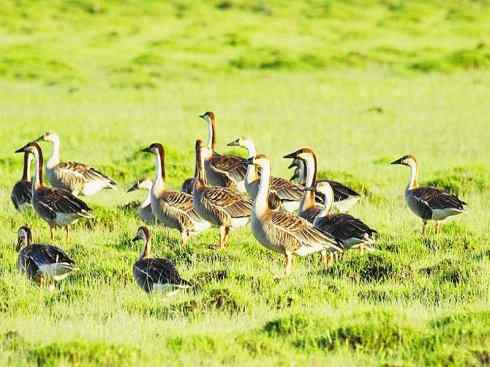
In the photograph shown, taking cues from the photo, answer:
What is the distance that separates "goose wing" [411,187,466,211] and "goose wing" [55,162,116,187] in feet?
16.6

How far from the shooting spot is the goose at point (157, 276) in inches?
381

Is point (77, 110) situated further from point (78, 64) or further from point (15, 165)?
point (78, 64)

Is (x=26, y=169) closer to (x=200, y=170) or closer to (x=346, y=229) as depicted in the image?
(x=200, y=170)

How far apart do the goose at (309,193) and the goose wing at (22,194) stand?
3.93m

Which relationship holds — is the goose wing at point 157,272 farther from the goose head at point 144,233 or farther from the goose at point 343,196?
the goose at point 343,196

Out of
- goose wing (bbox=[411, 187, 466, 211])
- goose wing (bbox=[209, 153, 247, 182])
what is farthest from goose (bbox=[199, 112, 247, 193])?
goose wing (bbox=[411, 187, 466, 211])

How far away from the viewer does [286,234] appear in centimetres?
1098

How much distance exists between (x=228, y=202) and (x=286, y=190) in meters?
1.57

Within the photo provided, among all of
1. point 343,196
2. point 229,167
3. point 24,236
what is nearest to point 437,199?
point 343,196

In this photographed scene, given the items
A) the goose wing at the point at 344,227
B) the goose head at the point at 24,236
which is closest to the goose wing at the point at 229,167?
the goose wing at the point at 344,227

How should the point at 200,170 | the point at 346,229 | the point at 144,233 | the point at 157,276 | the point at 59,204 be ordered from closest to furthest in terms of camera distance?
the point at 157,276, the point at 144,233, the point at 346,229, the point at 59,204, the point at 200,170

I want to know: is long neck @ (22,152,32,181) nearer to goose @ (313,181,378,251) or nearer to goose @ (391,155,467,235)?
goose @ (313,181,378,251)

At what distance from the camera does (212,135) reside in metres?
16.7

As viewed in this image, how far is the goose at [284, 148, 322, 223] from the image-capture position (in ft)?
42.1
